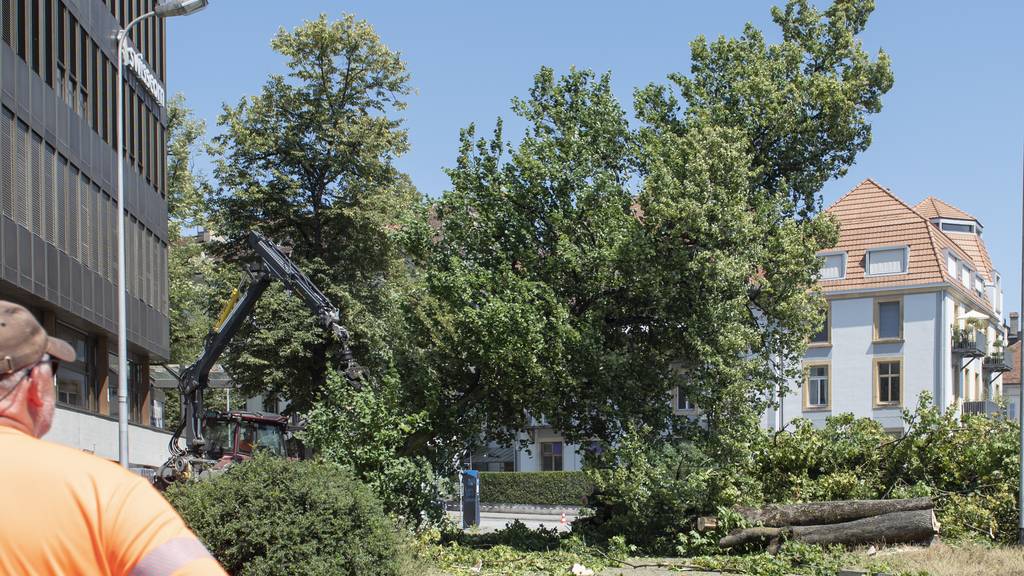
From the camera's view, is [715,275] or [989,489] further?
[715,275]

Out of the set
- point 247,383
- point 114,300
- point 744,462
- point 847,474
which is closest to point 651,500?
point 744,462

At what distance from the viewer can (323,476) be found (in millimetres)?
12922

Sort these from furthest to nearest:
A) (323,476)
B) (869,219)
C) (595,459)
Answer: (869,219), (595,459), (323,476)

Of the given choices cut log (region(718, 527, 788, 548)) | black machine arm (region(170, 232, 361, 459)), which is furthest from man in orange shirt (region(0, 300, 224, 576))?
black machine arm (region(170, 232, 361, 459))

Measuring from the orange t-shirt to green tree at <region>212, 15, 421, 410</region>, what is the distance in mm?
40062

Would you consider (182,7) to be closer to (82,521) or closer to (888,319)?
(82,521)

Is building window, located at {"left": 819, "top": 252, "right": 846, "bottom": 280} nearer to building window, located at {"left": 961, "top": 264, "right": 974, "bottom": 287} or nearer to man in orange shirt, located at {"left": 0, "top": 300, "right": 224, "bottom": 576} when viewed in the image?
building window, located at {"left": 961, "top": 264, "right": 974, "bottom": 287}

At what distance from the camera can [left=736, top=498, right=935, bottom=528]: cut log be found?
2013 centimetres

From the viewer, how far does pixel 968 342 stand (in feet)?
191

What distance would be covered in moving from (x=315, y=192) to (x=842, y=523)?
2787 centimetres

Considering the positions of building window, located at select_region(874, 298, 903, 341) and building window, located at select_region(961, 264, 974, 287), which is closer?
building window, located at select_region(874, 298, 903, 341)

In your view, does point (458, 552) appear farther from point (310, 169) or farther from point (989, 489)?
point (310, 169)

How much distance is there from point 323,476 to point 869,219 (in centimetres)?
5266

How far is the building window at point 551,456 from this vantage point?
71375 millimetres
